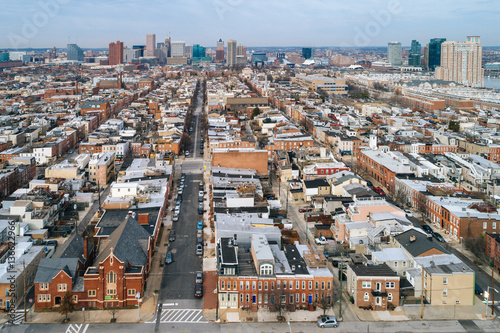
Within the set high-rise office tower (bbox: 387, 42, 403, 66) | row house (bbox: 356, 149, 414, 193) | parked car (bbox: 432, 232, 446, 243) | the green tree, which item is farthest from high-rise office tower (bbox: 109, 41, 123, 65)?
the green tree

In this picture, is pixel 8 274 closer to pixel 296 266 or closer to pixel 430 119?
pixel 296 266

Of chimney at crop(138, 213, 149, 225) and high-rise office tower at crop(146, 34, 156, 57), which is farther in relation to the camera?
high-rise office tower at crop(146, 34, 156, 57)

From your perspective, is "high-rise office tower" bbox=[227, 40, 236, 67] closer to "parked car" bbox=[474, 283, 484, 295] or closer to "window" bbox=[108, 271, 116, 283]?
"parked car" bbox=[474, 283, 484, 295]

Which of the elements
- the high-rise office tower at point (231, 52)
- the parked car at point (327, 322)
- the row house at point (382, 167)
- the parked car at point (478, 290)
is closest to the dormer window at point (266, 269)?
the parked car at point (327, 322)

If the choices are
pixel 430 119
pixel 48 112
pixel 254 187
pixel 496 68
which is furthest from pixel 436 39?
pixel 254 187

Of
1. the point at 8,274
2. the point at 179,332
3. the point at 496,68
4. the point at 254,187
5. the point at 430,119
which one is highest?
the point at 496,68
